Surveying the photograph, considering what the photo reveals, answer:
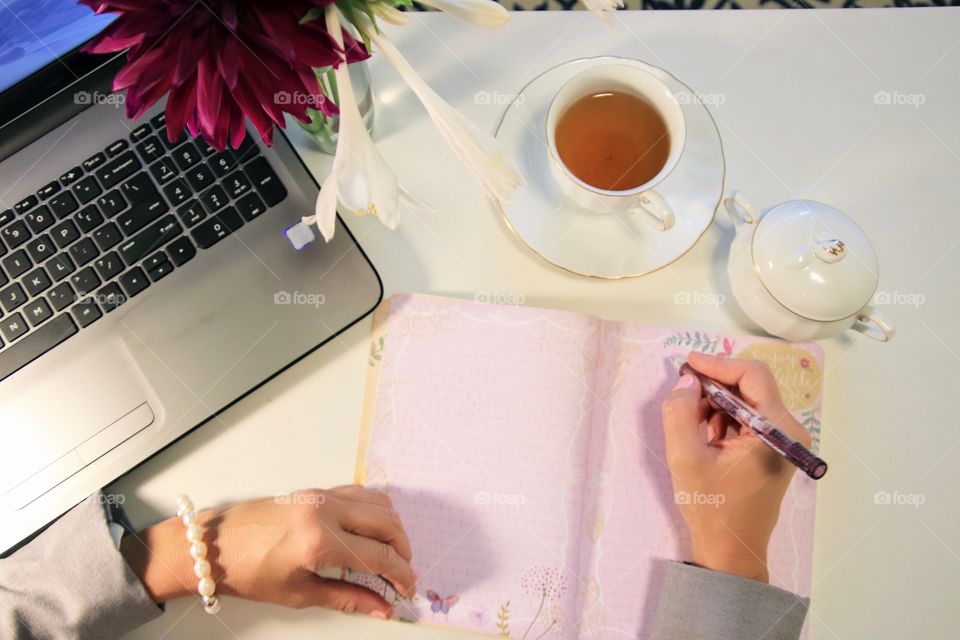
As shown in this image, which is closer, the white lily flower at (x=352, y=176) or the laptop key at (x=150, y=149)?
the white lily flower at (x=352, y=176)

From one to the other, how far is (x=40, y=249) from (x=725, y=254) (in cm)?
62

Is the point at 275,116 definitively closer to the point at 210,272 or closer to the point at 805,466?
the point at 210,272

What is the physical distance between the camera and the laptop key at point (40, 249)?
61 cm

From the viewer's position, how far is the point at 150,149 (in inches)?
24.6

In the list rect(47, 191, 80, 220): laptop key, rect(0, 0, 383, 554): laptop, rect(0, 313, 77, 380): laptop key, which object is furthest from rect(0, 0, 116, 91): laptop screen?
rect(0, 313, 77, 380): laptop key

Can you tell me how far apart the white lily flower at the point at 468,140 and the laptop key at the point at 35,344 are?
38 cm

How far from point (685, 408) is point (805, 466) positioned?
4.4 inches

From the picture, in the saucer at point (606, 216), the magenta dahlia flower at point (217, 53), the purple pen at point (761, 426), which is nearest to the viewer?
the magenta dahlia flower at point (217, 53)

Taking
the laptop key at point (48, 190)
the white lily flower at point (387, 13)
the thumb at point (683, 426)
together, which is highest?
the white lily flower at point (387, 13)

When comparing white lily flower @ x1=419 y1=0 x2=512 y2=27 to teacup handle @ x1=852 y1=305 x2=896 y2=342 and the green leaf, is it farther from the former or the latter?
teacup handle @ x1=852 y1=305 x2=896 y2=342

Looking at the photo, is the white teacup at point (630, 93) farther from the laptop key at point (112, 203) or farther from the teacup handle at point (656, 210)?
the laptop key at point (112, 203)

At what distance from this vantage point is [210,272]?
0.63m

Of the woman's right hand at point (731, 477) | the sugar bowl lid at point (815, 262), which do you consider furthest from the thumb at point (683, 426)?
the sugar bowl lid at point (815, 262)

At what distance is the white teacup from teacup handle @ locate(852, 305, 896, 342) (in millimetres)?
185
